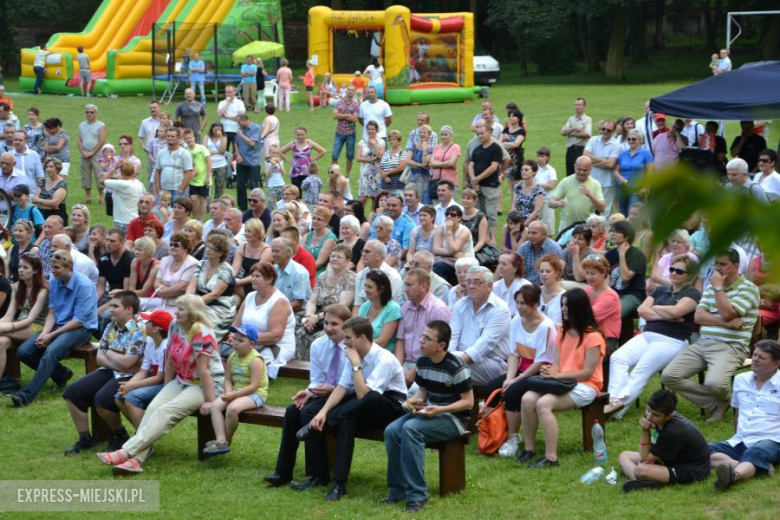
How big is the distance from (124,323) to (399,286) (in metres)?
2.38

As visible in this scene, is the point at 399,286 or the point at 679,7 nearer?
the point at 399,286

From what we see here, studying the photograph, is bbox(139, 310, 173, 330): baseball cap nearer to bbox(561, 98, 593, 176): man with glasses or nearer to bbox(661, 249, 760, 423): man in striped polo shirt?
bbox(661, 249, 760, 423): man in striped polo shirt

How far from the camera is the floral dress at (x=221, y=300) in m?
9.10

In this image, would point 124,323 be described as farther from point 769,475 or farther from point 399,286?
point 769,475

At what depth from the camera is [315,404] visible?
271 inches

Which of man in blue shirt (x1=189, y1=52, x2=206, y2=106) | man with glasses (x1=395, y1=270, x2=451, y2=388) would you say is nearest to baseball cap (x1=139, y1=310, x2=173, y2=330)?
man with glasses (x1=395, y1=270, x2=451, y2=388)

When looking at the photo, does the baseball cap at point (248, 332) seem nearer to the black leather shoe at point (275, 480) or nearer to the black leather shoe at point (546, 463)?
the black leather shoe at point (275, 480)

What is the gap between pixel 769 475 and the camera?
634cm

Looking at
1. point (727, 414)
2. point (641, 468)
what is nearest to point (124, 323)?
point (641, 468)

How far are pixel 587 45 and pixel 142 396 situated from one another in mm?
39167

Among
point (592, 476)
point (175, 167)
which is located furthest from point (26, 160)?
point (592, 476)

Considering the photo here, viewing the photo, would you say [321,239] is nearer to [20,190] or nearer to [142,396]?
[142,396]

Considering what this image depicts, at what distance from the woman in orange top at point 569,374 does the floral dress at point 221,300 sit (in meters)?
3.19

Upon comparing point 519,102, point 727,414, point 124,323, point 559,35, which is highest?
point 559,35
